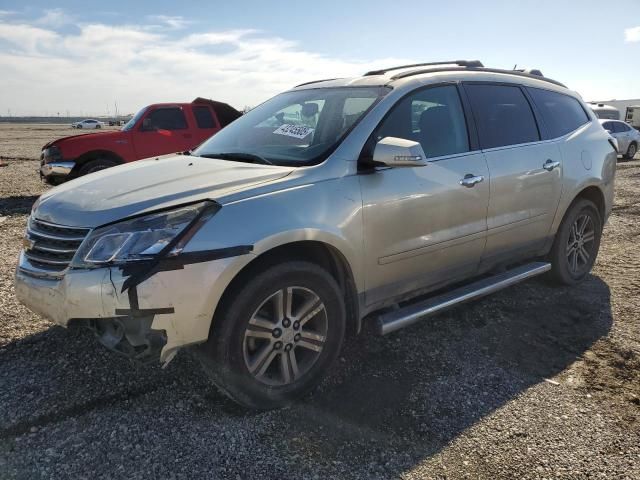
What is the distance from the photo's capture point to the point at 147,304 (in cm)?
228

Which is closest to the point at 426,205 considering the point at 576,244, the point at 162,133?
the point at 576,244

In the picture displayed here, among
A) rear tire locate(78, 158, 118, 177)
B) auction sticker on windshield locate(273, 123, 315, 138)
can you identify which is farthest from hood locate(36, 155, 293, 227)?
rear tire locate(78, 158, 118, 177)

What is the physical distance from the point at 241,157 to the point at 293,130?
0.41 m

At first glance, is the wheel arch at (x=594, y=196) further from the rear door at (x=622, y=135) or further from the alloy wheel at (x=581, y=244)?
the rear door at (x=622, y=135)

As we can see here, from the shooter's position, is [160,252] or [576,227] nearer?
[160,252]

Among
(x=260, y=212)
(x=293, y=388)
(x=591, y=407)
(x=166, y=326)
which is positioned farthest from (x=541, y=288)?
(x=166, y=326)

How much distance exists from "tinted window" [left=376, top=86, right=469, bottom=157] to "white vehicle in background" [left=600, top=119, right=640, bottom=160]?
57.4ft

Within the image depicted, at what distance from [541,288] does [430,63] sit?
2317 mm

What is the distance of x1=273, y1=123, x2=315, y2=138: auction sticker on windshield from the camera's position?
3297 millimetres

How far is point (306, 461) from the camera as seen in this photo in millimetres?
2377

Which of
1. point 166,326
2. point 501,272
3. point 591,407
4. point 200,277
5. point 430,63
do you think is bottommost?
point 591,407

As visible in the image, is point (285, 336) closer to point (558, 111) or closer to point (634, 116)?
point (558, 111)

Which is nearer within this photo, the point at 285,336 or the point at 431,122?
the point at 285,336

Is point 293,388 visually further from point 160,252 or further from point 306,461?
point 160,252
